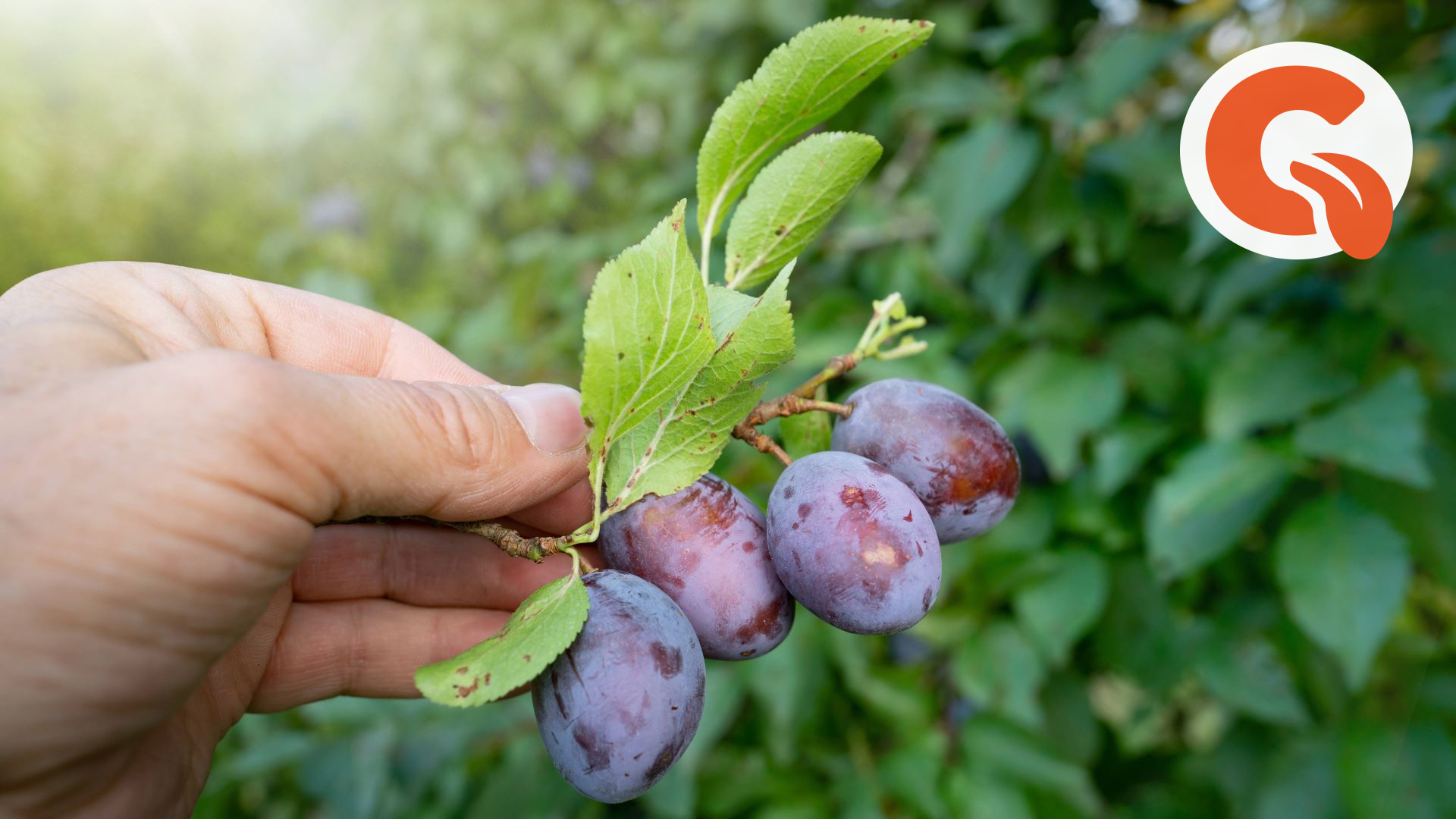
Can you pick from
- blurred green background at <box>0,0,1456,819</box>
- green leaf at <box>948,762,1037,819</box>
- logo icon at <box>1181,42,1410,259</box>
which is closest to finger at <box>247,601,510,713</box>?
blurred green background at <box>0,0,1456,819</box>

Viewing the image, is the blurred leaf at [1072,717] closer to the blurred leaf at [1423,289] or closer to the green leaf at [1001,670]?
the green leaf at [1001,670]

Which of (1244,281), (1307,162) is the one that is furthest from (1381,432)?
(1307,162)

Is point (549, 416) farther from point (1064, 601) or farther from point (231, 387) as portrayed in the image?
point (1064, 601)

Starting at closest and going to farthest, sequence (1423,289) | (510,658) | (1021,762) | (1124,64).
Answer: (510,658), (1423,289), (1124,64), (1021,762)

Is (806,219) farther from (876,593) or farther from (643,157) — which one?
(643,157)

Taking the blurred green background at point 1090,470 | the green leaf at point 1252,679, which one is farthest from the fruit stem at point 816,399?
the green leaf at point 1252,679

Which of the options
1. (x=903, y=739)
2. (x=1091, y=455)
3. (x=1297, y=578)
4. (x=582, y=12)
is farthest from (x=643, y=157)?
(x=1297, y=578)
